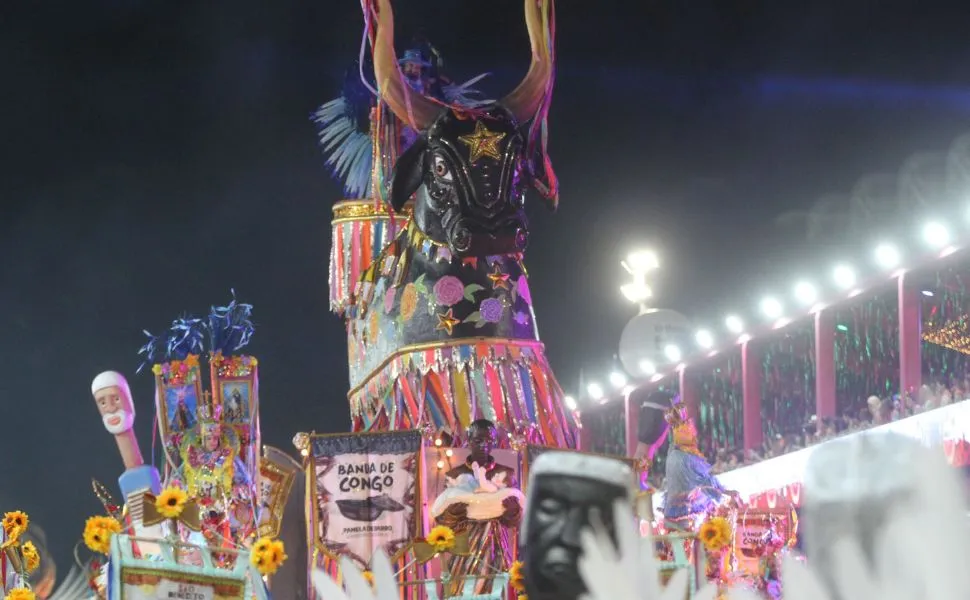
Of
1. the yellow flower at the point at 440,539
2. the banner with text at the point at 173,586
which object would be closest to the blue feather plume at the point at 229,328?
the yellow flower at the point at 440,539

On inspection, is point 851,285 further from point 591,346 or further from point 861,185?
point 591,346

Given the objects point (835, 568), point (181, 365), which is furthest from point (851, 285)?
point (835, 568)

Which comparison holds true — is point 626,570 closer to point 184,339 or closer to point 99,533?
point 99,533

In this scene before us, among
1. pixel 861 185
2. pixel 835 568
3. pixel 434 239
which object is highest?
pixel 861 185

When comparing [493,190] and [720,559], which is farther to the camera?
[720,559]

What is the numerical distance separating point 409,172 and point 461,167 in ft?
2.47

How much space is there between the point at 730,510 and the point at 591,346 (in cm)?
1381

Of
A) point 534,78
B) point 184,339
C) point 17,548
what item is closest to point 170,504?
point 17,548

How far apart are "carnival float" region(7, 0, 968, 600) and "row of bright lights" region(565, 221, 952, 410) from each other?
1211 millimetres

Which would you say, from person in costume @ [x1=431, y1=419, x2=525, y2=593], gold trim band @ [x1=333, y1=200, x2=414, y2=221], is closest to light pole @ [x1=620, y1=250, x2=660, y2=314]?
gold trim band @ [x1=333, y1=200, x2=414, y2=221]

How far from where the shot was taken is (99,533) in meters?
8.03

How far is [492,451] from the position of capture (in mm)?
13570

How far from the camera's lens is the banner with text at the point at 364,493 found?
12109mm

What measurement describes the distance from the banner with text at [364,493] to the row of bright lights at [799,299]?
2763 mm
